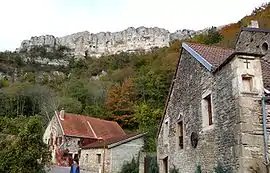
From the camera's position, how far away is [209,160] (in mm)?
10180

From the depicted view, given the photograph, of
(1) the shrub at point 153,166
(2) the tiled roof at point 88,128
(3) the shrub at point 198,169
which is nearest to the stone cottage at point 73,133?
(2) the tiled roof at point 88,128

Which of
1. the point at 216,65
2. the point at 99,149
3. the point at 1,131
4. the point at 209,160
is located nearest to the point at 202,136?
the point at 209,160

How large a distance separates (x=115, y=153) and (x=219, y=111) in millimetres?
14538

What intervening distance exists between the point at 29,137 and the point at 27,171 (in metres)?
1.11

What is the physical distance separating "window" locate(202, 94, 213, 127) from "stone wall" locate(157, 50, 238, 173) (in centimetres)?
20

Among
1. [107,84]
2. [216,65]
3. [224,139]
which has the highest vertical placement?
[107,84]

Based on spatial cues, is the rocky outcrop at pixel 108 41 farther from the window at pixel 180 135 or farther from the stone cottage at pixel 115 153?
the window at pixel 180 135

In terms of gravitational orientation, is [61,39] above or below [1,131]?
above

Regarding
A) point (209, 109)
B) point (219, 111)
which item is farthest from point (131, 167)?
point (219, 111)

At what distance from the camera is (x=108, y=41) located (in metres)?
91.6

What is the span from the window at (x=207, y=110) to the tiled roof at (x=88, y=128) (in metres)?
21.4

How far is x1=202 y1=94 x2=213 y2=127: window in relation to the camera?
34.1ft

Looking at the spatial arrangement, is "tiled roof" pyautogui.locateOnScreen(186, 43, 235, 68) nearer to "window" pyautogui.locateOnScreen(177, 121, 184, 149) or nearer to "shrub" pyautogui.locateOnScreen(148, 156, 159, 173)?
"window" pyautogui.locateOnScreen(177, 121, 184, 149)

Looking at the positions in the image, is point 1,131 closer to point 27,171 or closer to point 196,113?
point 27,171
